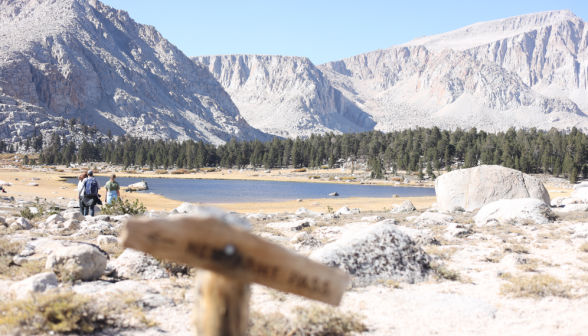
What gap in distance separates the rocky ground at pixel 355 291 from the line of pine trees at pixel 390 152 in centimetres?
7941

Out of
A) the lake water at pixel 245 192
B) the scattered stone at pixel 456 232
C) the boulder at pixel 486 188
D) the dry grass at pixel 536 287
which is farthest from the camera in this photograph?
the lake water at pixel 245 192

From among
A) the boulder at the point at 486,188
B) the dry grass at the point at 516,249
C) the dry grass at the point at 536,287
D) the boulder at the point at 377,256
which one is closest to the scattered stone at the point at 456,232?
the dry grass at the point at 516,249

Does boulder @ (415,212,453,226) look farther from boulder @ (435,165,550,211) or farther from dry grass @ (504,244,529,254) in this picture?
boulder @ (435,165,550,211)

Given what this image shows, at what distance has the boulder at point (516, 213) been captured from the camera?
14336 mm

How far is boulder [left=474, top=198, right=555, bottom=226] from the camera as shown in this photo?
14.3 m

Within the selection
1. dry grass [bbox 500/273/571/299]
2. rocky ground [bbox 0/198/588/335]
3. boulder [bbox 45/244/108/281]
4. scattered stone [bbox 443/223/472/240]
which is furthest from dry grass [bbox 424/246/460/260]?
boulder [bbox 45/244/108/281]

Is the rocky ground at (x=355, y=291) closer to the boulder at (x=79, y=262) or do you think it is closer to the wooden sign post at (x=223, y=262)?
the boulder at (x=79, y=262)

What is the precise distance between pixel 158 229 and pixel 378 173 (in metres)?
85.6

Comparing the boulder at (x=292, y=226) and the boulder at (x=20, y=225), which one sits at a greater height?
the boulder at (x=20, y=225)

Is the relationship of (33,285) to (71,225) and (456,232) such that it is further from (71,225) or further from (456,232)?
(456,232)

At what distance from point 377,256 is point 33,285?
5.94m

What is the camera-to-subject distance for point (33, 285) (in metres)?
5.14

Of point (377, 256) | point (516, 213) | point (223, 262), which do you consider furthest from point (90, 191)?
point (516, 213)

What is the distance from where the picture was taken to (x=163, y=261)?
718 cm
